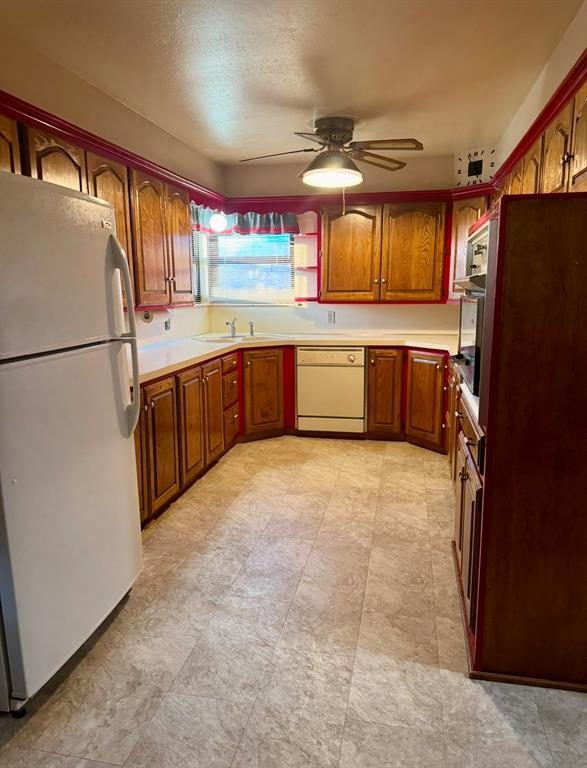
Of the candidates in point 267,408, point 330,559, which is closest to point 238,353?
point 267,408

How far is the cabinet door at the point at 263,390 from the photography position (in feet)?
14.7

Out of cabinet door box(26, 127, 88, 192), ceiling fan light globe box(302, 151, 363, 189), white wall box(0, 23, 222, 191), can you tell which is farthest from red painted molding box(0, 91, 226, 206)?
ceiling fan light globe box(302, 151, 363, 189)

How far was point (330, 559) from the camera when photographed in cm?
263

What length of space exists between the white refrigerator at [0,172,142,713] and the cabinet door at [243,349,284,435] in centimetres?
238

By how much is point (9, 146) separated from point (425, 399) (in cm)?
331

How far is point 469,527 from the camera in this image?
77.5 inches

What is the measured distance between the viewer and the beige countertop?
3.28 m

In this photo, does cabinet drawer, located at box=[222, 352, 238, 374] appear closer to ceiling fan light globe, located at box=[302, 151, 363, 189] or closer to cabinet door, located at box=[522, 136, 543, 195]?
ceiling fan light globe, located at box=[302, 151, 363, 189]

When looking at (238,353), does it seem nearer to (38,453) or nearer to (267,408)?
(267,408)

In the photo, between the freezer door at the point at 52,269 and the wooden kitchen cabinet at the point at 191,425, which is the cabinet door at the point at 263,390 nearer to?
the wooden kitchen cabinet at the point at 191,425

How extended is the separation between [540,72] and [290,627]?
121 inches

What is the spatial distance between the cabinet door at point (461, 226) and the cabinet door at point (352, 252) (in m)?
0.63

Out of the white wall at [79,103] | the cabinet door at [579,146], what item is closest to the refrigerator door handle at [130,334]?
the white wall at [79,103]

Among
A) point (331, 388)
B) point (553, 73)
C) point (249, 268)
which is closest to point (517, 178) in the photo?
point (553, 73)
